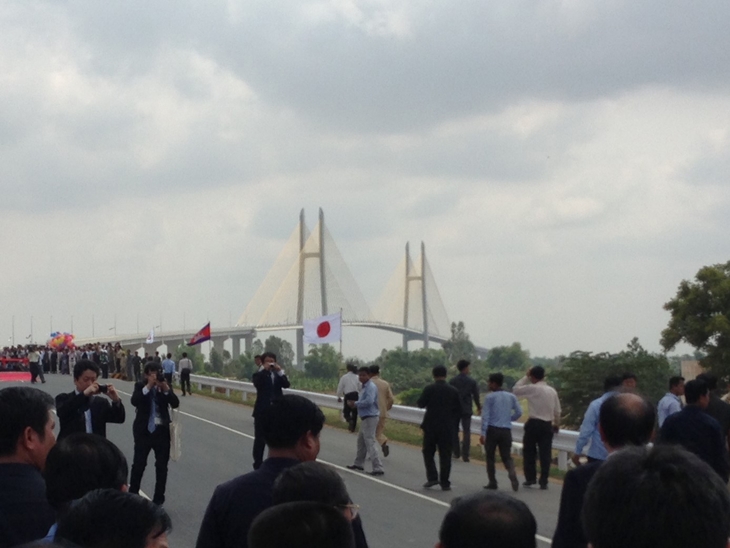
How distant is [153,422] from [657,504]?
1065cm

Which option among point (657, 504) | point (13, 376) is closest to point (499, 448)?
point (657, 504)

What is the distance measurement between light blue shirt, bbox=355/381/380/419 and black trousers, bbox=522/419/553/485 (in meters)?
2.87

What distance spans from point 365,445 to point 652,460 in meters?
15.7

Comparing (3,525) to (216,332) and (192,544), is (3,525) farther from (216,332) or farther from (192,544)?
(216,332)

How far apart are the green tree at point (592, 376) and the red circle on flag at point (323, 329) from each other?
7.15m

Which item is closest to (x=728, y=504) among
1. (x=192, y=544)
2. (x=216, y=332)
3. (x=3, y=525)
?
(x=3, y=525)

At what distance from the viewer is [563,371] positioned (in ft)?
98.5

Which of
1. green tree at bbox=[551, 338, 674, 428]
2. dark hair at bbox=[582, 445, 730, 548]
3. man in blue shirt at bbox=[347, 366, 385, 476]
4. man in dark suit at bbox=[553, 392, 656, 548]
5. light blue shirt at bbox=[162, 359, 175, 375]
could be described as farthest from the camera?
light blue shirt at bbox=[162, 359, 175, 375]

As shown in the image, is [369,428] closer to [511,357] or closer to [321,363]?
[321,363]

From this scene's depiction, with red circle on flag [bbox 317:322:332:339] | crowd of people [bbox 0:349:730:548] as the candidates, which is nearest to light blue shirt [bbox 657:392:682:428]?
crowd of people [bbox 0:349:730:548]

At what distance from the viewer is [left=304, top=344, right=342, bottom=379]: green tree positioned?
77812mm

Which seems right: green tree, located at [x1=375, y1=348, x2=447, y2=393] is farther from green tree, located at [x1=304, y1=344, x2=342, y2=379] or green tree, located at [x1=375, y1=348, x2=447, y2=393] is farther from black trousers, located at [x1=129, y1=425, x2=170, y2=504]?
black trousers, located at [x1=129, y1=425, x2=170, y2=504]

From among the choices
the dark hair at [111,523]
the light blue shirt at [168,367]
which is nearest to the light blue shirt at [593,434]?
the dark hair at [111,523]

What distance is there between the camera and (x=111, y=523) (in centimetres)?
311
